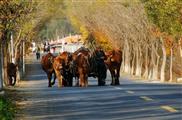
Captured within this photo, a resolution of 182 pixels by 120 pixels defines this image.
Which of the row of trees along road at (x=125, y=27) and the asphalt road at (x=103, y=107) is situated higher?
the row of trees along road at (x=125, y=27)

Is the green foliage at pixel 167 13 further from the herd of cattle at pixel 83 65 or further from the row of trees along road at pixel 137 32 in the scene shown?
the herd of cattle at pixel 83 65

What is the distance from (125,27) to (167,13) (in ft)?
121

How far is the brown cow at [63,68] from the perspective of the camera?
32.5 m

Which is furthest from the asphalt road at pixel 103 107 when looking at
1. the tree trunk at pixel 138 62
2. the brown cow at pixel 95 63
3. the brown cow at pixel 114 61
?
the tree trunk at pixel 138 62

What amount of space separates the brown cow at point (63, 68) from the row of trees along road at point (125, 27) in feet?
8.34

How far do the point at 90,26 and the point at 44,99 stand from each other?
6356cm

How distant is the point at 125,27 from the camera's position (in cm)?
6838

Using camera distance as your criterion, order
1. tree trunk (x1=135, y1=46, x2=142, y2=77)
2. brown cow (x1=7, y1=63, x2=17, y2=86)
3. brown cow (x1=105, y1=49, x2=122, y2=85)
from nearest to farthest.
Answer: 1. brown cow (x1=105, y1=49, x2=122, y2=85)
2. brown cow (x1=7, y1=63, x2=17, y2=86)
3. tree trunk (x1=135, y1=46, x2=142, y2=77)

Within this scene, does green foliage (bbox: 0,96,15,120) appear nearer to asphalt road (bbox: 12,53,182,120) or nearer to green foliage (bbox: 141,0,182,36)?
asphalt road (bbox: 12,53,182,120)

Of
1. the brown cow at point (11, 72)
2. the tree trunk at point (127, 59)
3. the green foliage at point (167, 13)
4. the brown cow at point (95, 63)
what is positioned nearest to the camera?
the green foliage at point (167, 13)

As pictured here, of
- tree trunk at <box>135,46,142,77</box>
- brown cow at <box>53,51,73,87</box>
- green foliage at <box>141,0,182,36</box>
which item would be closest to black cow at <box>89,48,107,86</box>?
brown cow at <box>53,51,73,87</box>

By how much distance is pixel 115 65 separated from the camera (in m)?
34.0

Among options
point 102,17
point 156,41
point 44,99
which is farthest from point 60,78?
point 102,17

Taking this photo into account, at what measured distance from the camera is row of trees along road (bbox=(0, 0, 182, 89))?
104ft
